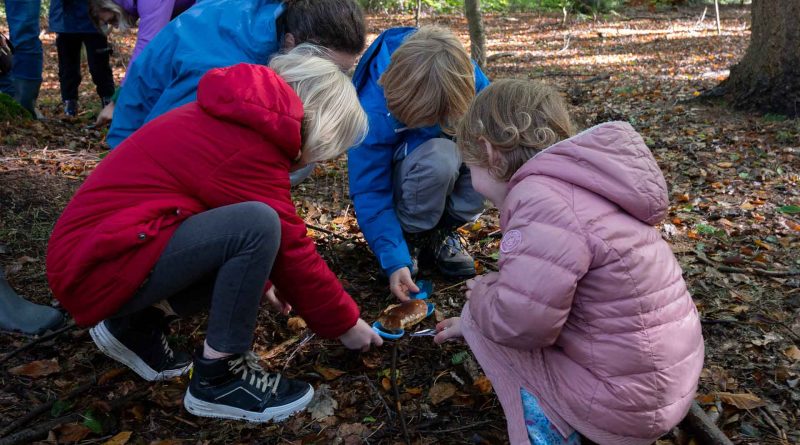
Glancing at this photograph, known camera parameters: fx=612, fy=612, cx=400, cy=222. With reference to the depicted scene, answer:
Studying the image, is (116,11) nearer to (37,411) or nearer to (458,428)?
(37,411)

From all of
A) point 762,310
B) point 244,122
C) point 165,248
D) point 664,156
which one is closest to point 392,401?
point 165,248

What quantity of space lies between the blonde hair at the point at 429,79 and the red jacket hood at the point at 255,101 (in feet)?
2.52

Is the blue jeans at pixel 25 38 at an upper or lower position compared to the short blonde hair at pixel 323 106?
upper

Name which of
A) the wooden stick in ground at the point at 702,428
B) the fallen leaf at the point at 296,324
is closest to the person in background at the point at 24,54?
the fallen leaf at the point at 296,324

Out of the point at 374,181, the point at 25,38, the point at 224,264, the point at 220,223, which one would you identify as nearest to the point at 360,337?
the point at 224,264

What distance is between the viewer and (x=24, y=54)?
5.28 meters

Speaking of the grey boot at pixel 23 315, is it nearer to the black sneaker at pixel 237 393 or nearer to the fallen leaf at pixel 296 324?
the black sneaker at pixel 237 393

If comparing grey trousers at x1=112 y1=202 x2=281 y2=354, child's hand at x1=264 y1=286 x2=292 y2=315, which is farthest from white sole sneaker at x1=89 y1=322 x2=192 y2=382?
child's hand at x1=264 y1=286 x2=292 y2=315

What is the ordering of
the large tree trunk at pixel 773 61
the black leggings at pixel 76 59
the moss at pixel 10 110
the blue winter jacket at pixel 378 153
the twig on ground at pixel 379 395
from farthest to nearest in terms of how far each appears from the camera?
1. the black leggings at pixel 76 59
2. the large tree trunk at pixel 773 61
3. the moss at pixel 10 110
4. the blue winter jacket at pixel 378 153
5. the twig on ground at pixel 379 395

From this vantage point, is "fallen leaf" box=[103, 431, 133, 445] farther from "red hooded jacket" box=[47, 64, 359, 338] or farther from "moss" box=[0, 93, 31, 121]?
"moss" box=[0, 93, 31, 121]

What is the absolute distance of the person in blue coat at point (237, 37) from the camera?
259 cm

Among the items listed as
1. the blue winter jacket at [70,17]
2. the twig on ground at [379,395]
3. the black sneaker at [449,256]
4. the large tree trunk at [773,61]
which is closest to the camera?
the twig on ground at [379,395]

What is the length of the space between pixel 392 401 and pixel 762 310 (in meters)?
1.68

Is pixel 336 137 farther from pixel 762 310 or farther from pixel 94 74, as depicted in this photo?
pixel 94 74
